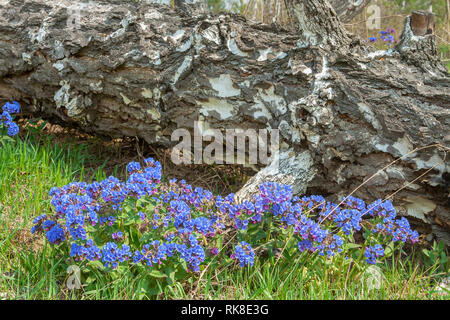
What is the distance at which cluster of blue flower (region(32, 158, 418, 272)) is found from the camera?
2061mm

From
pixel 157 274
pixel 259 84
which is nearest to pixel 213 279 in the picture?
pixel 157 274

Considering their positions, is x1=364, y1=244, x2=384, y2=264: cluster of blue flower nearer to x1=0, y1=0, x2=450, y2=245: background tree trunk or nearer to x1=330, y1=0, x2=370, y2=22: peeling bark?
x1=0, y1=0, x2=450, y2=245: background tree trunk

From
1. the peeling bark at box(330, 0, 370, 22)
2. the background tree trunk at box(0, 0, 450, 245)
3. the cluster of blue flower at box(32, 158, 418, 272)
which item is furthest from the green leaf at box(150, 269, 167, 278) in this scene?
the peeling bark at box(330, 0, 370, 22)

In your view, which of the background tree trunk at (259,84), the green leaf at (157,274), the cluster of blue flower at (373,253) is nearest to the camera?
the green leaf at (157,274)

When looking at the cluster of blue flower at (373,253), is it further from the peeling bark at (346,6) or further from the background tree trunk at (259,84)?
the peeling bark at (346,6)

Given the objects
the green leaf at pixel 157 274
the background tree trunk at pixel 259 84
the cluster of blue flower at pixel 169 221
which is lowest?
the green leaf at pixel 157 274

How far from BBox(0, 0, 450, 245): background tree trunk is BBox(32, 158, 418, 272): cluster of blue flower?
439 millimetres

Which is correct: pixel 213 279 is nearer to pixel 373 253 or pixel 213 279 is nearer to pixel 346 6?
pixel 373 253

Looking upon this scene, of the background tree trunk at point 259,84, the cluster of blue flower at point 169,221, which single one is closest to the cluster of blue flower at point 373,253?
the cluster of blue flower at point 169,221

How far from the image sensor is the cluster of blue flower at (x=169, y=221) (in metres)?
2.06

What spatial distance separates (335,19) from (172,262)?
5.99 ft

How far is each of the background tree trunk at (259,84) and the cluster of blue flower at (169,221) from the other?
44 cm

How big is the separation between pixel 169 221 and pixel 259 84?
1218 millimetres

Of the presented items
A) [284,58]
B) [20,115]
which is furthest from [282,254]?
[20,115]
